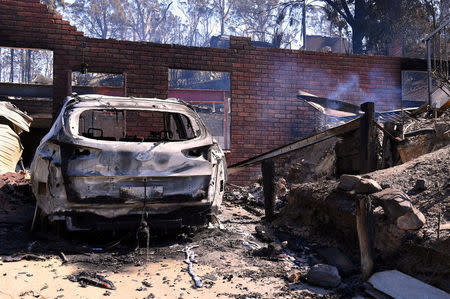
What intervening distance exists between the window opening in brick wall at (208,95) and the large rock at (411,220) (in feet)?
40.6

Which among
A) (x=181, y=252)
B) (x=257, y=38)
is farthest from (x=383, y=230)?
(x=257, y=38)

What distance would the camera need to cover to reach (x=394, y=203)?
10.9 feet

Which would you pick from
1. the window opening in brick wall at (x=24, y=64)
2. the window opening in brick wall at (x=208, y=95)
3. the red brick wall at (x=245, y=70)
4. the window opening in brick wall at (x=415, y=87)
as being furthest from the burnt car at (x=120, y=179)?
the window opening in brick wall at (x=24, y=64)

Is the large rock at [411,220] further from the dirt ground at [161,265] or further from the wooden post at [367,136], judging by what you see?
the wooden post at [367,136]

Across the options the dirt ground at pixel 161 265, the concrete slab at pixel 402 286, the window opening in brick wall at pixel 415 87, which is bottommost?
the dirt ground at pixel 161 265

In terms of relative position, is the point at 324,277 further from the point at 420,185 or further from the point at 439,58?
the point at 439,58

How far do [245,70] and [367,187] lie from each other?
644cm

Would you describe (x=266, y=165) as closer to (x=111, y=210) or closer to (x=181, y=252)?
(x=181, y=252)

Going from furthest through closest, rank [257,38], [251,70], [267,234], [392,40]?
[257,38], [392,40], [251,70], [267,234]

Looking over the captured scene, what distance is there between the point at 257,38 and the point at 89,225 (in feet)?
102

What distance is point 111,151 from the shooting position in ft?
12.5

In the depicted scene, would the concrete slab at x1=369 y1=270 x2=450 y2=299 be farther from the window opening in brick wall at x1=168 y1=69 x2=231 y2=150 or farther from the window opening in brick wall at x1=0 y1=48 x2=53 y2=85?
the window opening in brick wall at x1=0 y1=48 x2=53 y2=85

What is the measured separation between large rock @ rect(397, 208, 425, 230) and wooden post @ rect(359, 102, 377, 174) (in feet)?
5.52

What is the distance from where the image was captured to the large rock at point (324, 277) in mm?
3131
